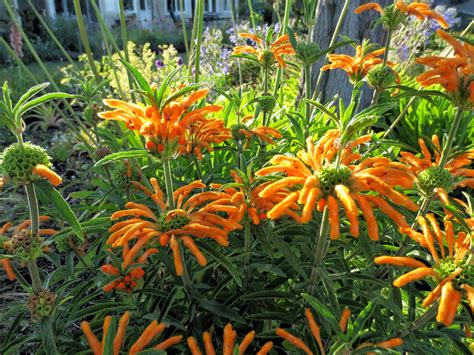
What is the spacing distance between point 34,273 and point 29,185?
22 cm

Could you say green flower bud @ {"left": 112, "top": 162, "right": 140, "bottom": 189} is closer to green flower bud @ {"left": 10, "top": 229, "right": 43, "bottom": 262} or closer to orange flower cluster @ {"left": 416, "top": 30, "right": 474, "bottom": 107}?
green flower bud @ {"left": 10, "top": 229, "right": 43, "bottom": 262}

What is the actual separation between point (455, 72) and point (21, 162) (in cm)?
97

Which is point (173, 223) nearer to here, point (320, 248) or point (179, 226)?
point (179, 226)

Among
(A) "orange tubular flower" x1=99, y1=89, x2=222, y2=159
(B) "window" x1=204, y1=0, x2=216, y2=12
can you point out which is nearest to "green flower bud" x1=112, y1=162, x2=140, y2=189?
(A) "orange tubular flower" x1=99, y1=89, x2=222, y2=159

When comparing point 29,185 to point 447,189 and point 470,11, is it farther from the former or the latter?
point 470,11

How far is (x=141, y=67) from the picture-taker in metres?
4.16

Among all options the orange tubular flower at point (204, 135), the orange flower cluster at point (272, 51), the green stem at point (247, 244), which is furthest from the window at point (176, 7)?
the green stem at point (247, 244)

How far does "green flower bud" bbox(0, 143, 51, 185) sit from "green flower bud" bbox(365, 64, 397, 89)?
103 centimetres

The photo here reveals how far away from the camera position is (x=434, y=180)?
0.97 m

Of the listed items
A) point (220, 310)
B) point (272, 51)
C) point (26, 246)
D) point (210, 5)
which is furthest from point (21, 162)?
point (210, 5)

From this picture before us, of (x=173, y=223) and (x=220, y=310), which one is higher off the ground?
(x=173, y=223)

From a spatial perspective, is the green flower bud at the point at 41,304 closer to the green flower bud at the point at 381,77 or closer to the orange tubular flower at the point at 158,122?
the orange tubular flower at the point at 158,122

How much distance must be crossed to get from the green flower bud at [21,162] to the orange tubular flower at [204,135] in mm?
433

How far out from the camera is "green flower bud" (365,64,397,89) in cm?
133
